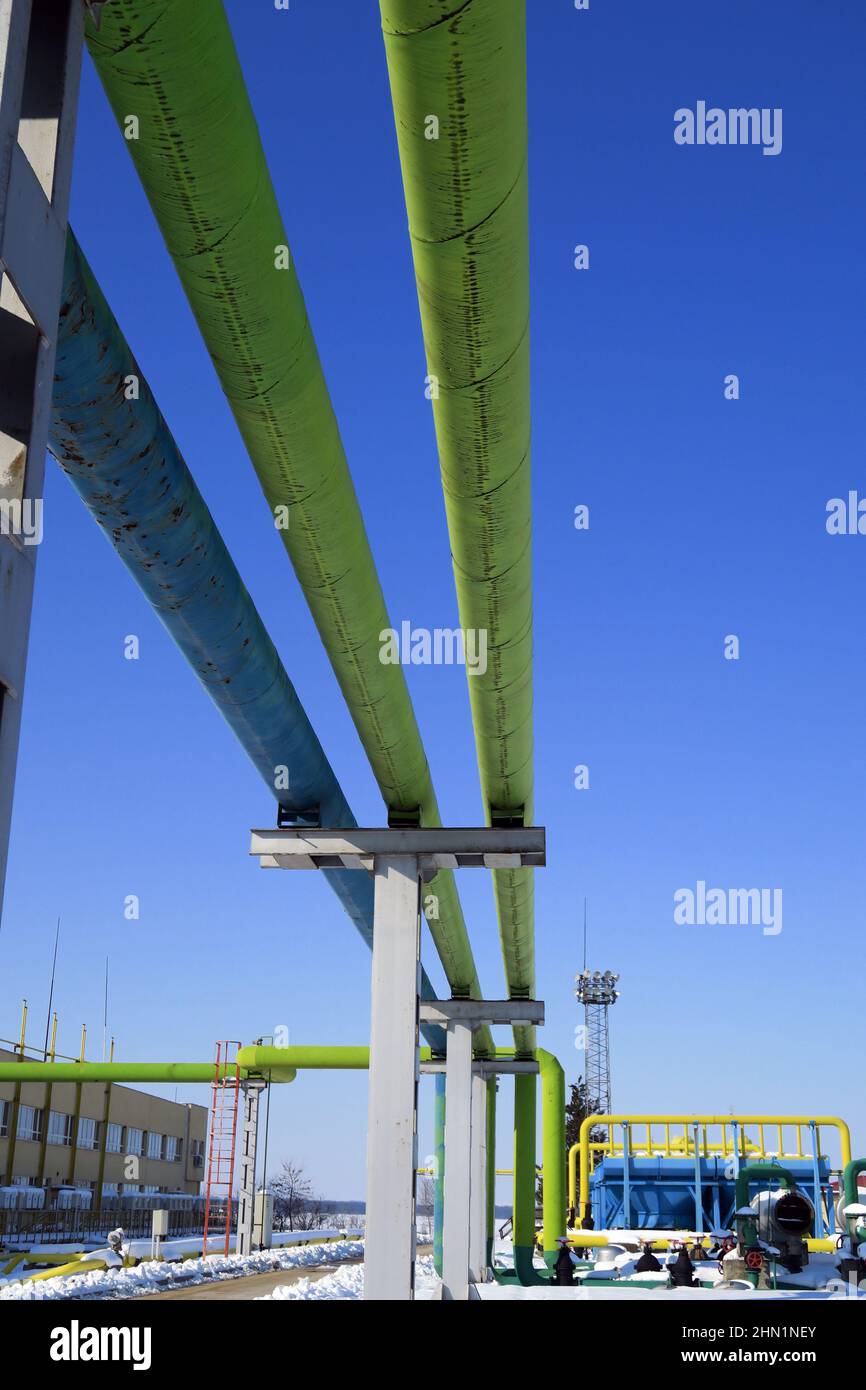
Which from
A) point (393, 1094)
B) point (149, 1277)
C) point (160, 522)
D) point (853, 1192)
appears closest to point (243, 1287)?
point (149, 1277)

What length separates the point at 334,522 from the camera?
27.8ft

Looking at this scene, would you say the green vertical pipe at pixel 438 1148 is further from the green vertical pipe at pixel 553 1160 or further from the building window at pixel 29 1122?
the building window at pixel 29 1122

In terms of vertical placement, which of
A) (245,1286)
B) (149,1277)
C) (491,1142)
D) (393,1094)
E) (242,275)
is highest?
(242,275)

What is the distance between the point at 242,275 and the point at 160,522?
2249 mm

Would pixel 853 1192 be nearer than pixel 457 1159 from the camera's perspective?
No

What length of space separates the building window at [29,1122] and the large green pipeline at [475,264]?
1795 inches

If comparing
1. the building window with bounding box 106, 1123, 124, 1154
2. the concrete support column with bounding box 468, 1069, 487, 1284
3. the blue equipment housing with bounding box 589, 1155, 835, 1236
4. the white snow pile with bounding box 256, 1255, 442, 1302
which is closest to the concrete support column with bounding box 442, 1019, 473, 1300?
the white snow pile with bounding box 256, 1255, 442, 1302

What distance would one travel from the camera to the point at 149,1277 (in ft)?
85.7

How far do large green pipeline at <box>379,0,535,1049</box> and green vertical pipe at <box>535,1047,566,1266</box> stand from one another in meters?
21.8

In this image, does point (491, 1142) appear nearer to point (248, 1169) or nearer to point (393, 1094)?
point (248, 1169)
